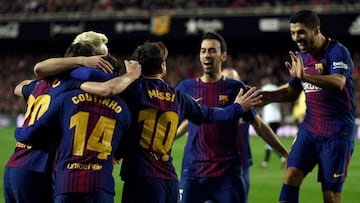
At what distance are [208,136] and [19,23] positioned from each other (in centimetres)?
2707

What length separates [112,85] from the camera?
4.36m

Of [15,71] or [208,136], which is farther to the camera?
[15,71]

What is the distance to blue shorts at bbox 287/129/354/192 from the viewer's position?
6129 mm

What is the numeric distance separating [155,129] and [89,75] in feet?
2.02

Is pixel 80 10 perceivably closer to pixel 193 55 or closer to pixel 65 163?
pixel 193 55

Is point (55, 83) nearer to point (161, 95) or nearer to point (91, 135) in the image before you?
point (91, 135)

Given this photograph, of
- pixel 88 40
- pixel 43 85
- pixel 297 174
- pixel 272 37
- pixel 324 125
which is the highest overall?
pixel 272 37

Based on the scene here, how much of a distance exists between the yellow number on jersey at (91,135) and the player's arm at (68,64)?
0.41 metres

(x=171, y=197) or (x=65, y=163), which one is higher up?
(x=65, y=163)

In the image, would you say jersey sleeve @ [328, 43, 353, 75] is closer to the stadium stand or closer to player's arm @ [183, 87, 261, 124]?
player's arm @ [183, 87, 261, 124]

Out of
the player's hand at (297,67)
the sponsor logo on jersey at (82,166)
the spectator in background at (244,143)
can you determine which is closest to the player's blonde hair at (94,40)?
the sponsor logo on jersey at (82,166)

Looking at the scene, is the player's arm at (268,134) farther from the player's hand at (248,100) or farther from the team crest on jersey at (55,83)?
the team crest on jersey at (55,83)

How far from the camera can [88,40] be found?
486cm

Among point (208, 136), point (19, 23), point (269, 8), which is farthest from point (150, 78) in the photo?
point (19, 23)
